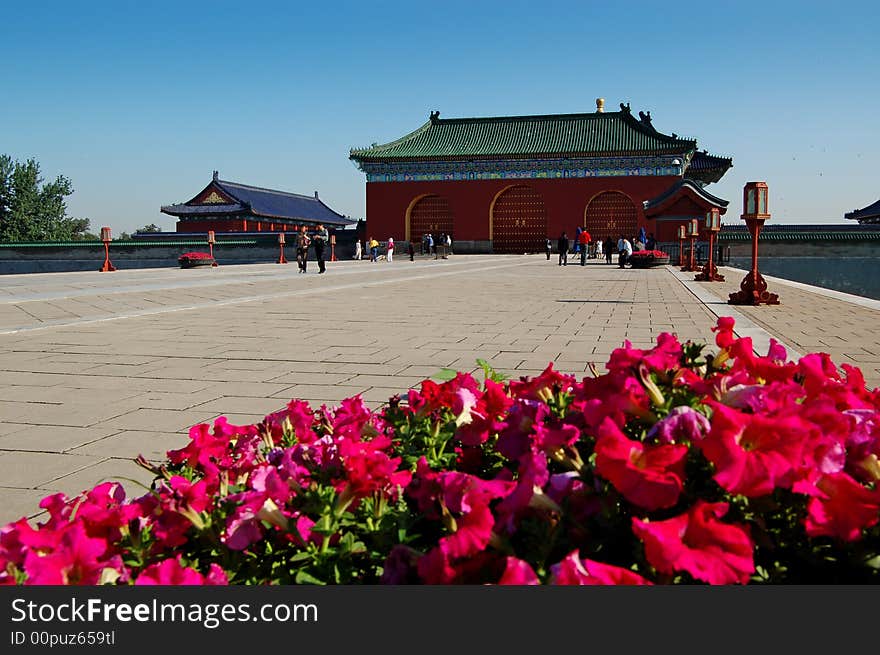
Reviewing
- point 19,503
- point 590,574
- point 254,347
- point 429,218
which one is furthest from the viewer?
point 429,218

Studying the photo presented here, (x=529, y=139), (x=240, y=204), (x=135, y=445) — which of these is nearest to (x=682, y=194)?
(x=529, y=139)

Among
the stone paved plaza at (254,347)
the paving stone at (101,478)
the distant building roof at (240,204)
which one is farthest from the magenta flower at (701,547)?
the distant building roof at (240,204)

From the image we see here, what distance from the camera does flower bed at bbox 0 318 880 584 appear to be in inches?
37.9

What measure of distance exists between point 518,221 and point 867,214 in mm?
16603

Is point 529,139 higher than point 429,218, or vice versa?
point 529,139

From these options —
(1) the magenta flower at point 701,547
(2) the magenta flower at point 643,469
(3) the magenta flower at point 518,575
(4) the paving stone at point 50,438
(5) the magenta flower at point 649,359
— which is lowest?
(4) the paving stone at point 50,438

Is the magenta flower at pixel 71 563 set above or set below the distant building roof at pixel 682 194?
below

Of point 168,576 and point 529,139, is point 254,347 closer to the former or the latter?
point 168,576

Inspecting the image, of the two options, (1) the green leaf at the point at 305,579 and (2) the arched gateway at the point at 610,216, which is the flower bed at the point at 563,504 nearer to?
(1) the green leaf at the point at 305,579

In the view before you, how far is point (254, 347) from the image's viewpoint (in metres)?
5.59

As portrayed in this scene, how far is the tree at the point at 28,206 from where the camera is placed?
157 feet

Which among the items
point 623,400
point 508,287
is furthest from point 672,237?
point 623,400

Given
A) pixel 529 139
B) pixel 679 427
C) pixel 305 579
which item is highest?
pixel 529 139

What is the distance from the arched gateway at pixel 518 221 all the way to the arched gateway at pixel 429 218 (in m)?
2.24
